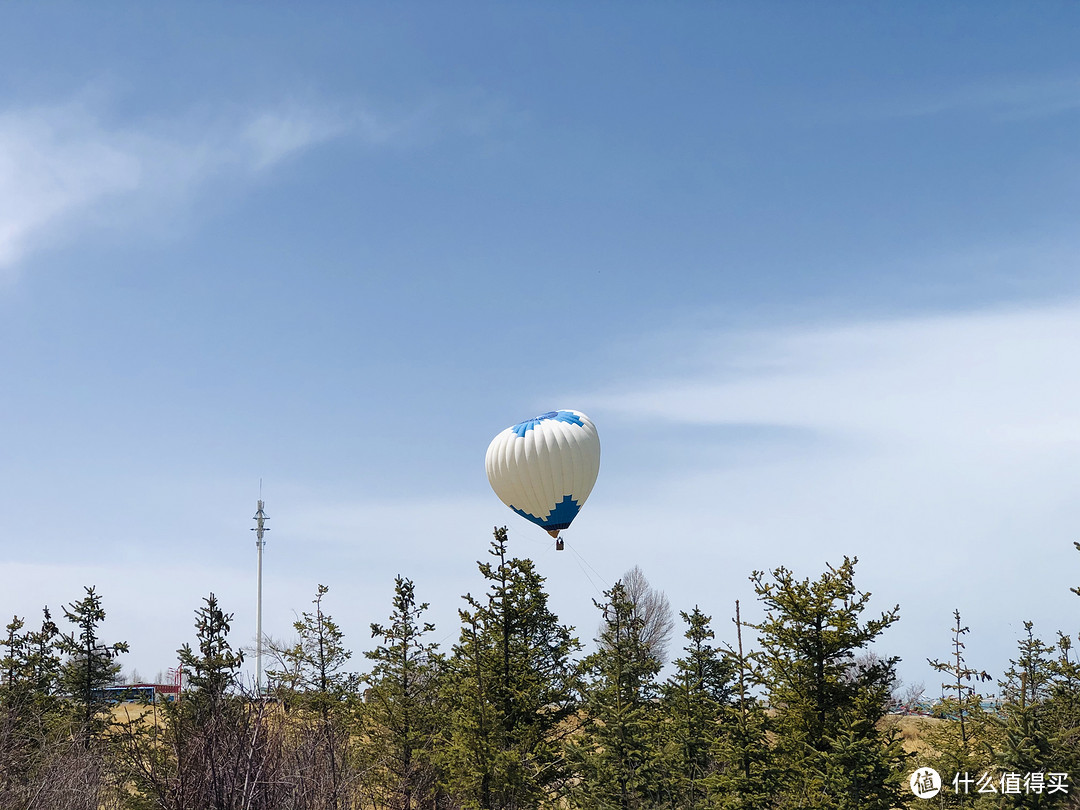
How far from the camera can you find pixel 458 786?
81.1 ft

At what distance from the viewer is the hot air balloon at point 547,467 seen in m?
39.4

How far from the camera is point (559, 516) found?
4072cm

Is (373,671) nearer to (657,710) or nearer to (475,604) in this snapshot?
(475,604)

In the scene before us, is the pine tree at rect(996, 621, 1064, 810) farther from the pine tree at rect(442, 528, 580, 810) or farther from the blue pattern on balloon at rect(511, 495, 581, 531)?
the blue pattern on balloon at rect(511, 495, 581, 531)

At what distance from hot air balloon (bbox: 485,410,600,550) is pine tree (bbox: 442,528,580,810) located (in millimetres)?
12771

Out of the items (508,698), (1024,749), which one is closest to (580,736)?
(508,698)

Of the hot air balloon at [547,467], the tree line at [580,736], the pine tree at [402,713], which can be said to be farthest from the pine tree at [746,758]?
the hot air balloon at [547,467]

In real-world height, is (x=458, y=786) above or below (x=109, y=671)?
below

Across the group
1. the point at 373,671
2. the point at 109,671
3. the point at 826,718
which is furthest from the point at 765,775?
the point at 109,671

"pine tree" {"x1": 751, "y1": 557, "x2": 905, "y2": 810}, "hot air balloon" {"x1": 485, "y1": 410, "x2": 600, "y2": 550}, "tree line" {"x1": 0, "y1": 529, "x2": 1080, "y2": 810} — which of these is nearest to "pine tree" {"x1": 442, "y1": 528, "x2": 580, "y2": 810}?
"tree line" {"x1": 0, "y1": 529, "x2": 1080, "y2": 810}

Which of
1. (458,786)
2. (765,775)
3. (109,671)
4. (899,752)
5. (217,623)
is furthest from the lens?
(109,671)

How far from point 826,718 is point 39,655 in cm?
3222

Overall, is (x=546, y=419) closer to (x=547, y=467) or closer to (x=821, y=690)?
(x=547, y=467)

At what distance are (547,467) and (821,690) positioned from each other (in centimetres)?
2023
